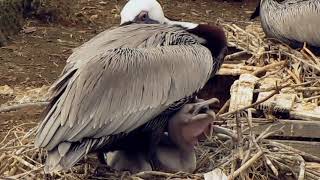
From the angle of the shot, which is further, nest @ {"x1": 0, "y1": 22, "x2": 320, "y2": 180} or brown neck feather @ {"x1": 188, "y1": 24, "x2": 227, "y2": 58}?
brown neck feather @ {"x1": 188, "y1": 24, "x2": 227, "y2": 58}

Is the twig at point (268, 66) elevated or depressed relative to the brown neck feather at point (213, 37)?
depressed

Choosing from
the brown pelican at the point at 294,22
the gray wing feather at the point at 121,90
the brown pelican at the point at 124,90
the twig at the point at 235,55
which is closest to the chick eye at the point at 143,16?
the brown pelican at the point at 124,90

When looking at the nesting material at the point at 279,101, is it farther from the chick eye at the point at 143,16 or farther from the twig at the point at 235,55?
the twig at the point at 235,55

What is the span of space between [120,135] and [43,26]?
5.33m

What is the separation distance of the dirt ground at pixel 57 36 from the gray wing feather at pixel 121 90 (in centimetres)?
223

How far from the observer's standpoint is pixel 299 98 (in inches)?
202

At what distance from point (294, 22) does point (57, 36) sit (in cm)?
263

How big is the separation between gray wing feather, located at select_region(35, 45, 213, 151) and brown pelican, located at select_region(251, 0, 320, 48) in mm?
2826

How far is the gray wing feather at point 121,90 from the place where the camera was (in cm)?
392

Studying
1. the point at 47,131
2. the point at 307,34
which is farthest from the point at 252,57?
the point at 47,131

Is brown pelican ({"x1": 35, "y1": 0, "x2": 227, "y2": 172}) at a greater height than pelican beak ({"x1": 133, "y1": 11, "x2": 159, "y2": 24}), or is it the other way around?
pelican beak ({"x1": 133, "y1": 11, "x2": 159, "y2": 24})

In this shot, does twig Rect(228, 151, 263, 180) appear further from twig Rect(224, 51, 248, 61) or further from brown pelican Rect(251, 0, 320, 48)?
brown pelican Rect(251, 0, 320, 48)

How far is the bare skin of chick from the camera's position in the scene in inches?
165

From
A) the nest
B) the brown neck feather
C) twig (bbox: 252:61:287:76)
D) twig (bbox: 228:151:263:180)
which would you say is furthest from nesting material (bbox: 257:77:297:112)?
twig (bbox: 228:151:263:180)
